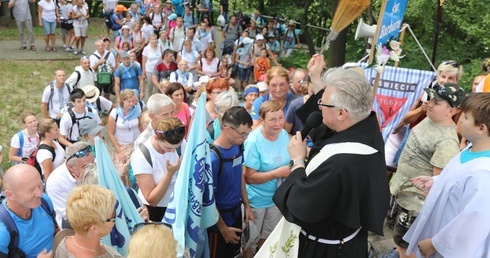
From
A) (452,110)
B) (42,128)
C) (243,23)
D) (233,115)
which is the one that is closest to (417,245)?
(452,110)

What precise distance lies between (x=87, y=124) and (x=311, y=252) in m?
4.46

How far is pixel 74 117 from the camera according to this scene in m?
6.50

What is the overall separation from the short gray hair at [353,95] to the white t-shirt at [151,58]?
8728 millimetres

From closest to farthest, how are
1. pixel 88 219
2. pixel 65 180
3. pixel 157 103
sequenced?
pixel 88 219, pixel 65 180, pixel 157 103

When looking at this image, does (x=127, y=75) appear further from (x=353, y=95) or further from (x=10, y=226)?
(x=353, y=95)

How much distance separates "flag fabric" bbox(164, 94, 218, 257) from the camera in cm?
344

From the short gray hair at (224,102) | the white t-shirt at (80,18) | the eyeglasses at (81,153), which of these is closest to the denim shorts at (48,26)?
the white t-shirt at (80,18)

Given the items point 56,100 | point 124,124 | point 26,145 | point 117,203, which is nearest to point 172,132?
point 117,203

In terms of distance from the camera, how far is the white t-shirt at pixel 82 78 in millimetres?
8461

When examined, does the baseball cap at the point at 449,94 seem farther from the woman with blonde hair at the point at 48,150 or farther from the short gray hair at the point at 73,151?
the woman with blonde hair at the point at 48,150

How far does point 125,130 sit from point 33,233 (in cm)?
345

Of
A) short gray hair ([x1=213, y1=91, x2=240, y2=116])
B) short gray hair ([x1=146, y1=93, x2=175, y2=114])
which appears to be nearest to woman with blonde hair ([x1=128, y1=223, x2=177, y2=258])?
short gray hair ([x1=213, y1=91, x2=240, y2=116])

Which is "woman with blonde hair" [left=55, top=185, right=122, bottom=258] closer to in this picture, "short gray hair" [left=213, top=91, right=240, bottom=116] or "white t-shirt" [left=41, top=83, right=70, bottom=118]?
"short gray hair" [left=213, top=91, right=240, bottom=116]

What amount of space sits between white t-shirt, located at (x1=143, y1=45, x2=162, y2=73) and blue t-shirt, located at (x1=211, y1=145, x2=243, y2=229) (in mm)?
7395
